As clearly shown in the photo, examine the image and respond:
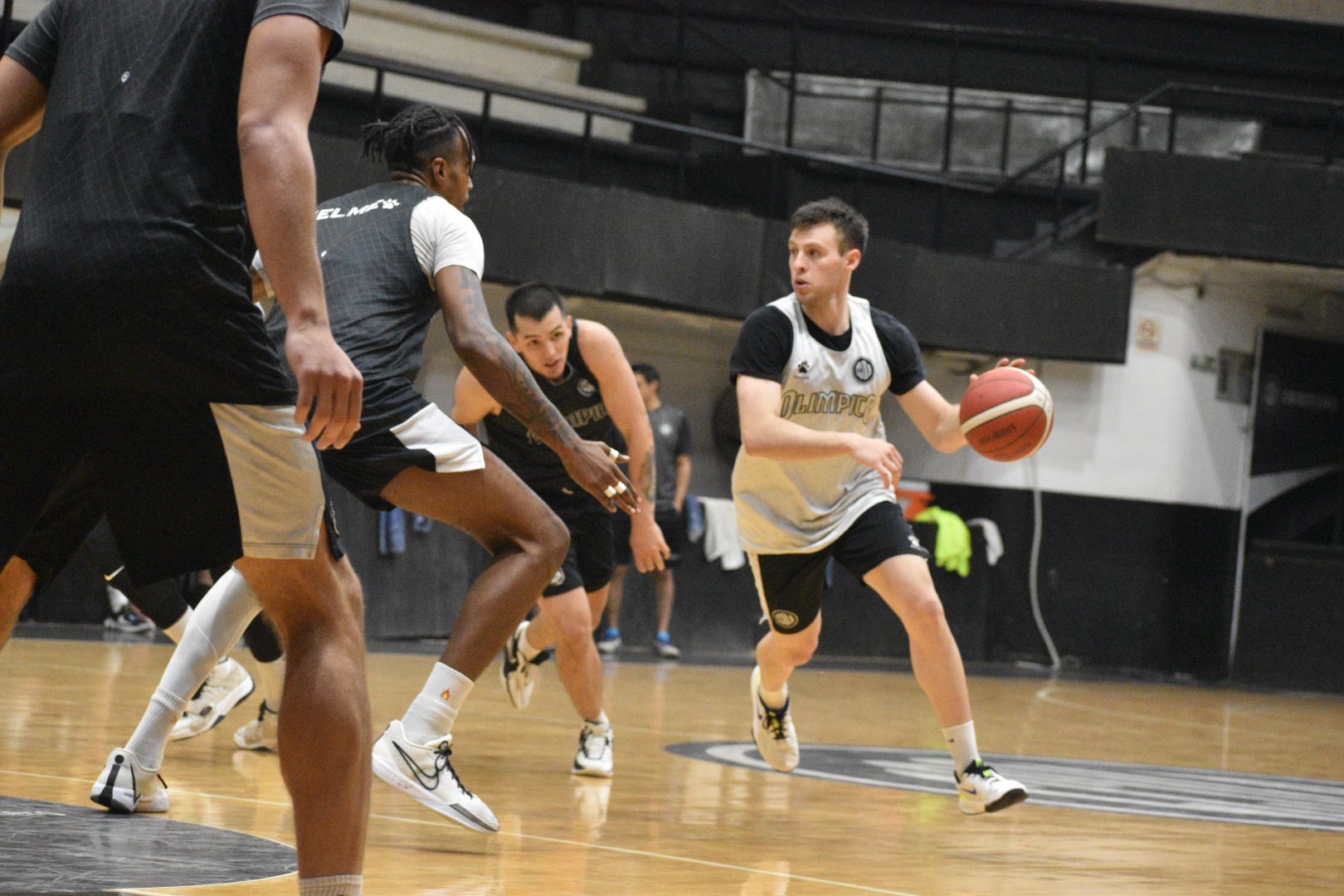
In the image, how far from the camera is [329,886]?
242cm

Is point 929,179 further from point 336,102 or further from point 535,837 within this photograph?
point 535,837

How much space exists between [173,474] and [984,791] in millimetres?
2689

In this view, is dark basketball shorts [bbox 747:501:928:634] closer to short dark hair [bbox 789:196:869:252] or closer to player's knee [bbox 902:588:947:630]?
player's knee [bbox 902:588:947:630]

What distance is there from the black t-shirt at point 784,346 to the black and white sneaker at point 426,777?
1607 millimetres

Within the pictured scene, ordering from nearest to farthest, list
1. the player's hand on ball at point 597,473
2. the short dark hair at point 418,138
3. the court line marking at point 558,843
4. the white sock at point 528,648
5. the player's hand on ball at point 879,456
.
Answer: the player's hand on ball at point 597,473 → the court line marking at point 558,843 → the short dark hair at point 418,138 → the player's hand on ball at point 879,456 → the white sock at point 528,648

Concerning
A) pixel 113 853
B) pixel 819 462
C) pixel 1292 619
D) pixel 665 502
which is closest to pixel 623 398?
pixel 819 462

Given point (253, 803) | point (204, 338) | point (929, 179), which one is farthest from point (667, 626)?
point (204, 338)

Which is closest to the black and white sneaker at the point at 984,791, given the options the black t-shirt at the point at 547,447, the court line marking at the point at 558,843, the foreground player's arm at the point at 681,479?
the court line marking at the point at 558,843

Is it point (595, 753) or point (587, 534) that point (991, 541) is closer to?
point (587, 534)

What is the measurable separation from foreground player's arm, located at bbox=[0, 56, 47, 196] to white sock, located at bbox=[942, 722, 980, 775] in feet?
9.47

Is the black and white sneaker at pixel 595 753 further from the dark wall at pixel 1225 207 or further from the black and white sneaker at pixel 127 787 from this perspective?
the dark wall at pixel 1225 207

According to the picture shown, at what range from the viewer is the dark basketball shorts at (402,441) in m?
3.93

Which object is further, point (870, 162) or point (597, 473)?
Answer: point (870, 162)

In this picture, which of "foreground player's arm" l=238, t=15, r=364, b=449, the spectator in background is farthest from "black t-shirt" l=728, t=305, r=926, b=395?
the spectator in background
